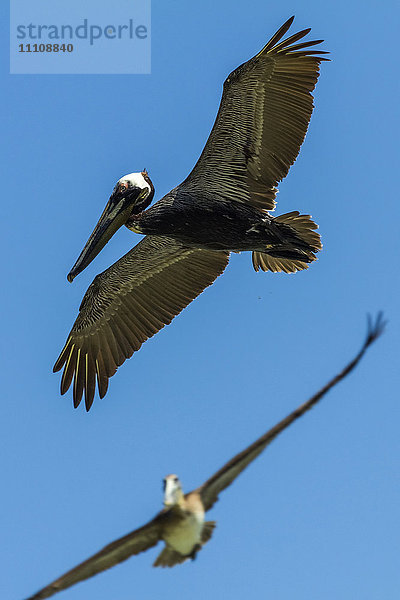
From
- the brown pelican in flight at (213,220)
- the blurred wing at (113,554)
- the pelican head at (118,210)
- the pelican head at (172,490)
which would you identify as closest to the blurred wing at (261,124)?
the brown pelican in flight at (213,220)

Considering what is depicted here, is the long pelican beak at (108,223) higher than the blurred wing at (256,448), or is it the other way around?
the long pelican beak at (108,223)

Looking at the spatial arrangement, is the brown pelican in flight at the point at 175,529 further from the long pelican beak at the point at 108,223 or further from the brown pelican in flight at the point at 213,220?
the long pelican beak at the point at 108,223

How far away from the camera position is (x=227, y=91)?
1178 centimetres

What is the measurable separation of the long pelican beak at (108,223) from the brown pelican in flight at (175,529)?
5853 mm

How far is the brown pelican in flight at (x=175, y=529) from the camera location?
6762mm

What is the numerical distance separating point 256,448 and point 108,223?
6.83 meters

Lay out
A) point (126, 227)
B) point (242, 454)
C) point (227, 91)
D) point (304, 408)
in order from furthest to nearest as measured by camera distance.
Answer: point (126, 227), point (227, 91), point (242, 454), point (304, 408)

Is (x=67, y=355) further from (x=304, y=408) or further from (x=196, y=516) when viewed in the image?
(x=304, y=408)

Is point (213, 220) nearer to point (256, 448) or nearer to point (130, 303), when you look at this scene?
point (130, 303)

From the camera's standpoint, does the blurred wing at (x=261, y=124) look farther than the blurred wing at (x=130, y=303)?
No

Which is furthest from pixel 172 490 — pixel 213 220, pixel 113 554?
pixel 213 220

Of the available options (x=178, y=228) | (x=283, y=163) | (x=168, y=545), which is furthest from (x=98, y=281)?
(x=168, y=545)

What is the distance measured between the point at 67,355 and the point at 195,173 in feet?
9.51

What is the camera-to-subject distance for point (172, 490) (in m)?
7.46
